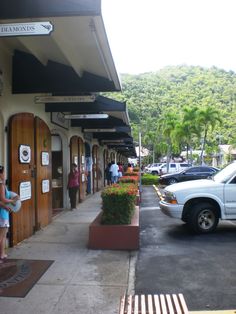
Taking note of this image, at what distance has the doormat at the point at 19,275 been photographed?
18.7 feet

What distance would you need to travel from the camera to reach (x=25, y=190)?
912 cm

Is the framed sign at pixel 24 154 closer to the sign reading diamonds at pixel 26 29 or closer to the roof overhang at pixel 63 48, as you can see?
the roof overhang at pixel 63 48

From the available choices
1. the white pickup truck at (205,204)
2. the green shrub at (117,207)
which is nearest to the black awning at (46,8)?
the green shrub at (117,207)

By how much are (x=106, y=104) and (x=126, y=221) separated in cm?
392

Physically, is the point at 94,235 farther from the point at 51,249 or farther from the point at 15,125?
the point at 15,125

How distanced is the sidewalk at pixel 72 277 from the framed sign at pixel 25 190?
0.91m

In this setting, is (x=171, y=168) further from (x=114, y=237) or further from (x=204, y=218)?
(x=114, y=237)

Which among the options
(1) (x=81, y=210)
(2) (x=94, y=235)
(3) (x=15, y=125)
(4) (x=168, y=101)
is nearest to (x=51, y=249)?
(2) (x=94, y=235)

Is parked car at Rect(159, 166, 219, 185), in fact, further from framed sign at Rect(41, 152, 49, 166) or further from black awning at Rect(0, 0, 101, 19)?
black awning at Rect(0, 0, 101, 19)

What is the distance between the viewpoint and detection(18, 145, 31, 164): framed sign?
29.1ft

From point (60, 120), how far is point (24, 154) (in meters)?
4.14

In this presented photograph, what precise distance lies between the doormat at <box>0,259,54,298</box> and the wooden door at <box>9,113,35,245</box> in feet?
4.50

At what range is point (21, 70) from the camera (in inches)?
341

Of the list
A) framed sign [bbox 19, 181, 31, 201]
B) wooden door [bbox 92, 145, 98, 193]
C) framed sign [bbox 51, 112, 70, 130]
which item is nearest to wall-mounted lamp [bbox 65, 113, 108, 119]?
framed sign [bbox 51, 112, 70, 130]
